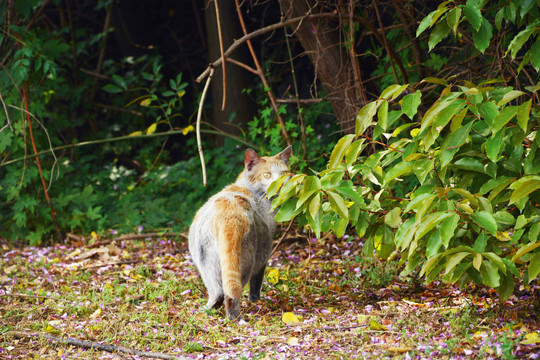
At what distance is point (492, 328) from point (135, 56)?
7.06 meters

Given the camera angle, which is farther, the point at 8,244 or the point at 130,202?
the point at 130,202

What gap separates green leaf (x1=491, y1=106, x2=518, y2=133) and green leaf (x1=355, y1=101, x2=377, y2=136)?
0.61m

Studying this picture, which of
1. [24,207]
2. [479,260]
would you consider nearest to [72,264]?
[24,207]

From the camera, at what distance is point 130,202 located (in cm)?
717

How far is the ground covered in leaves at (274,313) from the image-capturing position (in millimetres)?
3301

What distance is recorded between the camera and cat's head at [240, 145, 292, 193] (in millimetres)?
4621

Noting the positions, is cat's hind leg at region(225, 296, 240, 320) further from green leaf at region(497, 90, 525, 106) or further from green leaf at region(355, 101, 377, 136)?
green leaf at region(497, 90, 525, 106)

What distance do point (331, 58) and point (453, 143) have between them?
2767 millimetres

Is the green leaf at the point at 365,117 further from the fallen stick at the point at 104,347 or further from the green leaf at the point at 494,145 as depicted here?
the fallen stick at the point at 104,347

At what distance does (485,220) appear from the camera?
2777 millimetres

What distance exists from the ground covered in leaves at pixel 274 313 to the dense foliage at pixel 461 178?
41cm

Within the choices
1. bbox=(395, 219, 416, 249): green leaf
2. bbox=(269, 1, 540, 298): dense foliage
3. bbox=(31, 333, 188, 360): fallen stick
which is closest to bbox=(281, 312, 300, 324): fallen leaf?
bbox=(269, 1, 540, 298): dense foliage

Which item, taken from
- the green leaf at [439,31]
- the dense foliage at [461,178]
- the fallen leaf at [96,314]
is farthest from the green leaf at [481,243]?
the fallen leaf at [96,314]

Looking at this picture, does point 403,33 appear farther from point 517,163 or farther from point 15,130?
point 15,130
